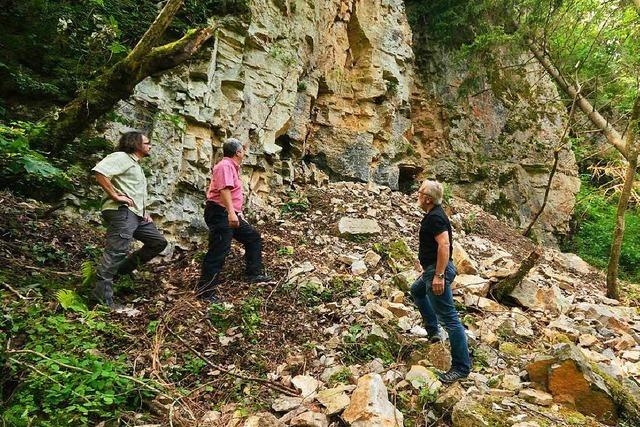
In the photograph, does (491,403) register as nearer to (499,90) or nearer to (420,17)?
(499,90)

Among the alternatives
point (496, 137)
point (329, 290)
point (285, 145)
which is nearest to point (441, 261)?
point (329, 290)

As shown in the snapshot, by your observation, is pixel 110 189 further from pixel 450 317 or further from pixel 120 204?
pixel 450 317

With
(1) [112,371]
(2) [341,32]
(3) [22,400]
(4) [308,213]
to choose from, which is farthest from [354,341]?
(2) [341,32]

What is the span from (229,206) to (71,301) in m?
1.88

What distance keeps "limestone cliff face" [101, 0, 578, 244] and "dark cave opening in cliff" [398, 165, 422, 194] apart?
50 millimetres

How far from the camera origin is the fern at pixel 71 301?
140 inches

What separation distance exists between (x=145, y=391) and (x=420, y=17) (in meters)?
14.9

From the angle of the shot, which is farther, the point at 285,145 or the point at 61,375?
the point at 285,145

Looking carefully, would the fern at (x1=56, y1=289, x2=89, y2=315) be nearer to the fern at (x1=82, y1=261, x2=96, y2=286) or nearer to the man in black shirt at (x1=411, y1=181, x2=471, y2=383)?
the fern at (x1=82, y1=261, x2=96, y2=286)

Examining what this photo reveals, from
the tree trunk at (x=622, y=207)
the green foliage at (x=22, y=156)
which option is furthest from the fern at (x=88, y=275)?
the tree trunk at (x=622, y=207)

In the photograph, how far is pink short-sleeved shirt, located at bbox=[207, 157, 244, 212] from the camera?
4.79m

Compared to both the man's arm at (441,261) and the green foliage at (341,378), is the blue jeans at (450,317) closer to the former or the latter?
the man's arm at (441,261)

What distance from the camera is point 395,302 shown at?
16.3ft

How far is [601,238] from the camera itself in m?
14.5
